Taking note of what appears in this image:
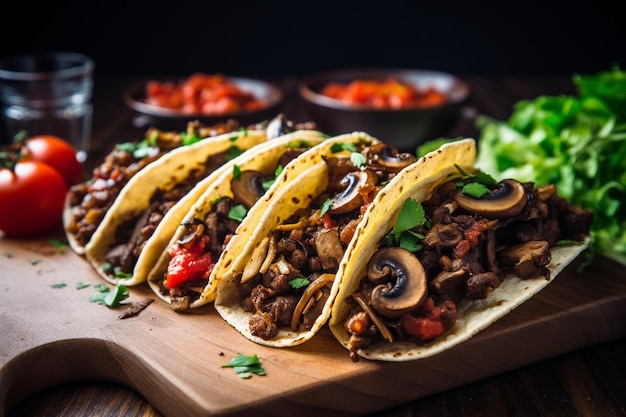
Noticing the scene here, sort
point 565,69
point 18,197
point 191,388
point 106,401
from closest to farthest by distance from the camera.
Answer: point 191,388 → point 106,401 → point 18,197 → point 565,69

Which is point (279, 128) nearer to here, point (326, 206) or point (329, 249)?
point (326, 206)

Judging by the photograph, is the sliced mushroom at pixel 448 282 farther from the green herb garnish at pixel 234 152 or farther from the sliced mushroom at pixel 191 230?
the green herb garnish at pixel 234 152

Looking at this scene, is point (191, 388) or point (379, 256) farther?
point (379, 256)

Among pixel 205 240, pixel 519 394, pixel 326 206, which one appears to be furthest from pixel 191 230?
pixel 519 394

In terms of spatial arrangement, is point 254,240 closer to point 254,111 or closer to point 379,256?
point 379,256

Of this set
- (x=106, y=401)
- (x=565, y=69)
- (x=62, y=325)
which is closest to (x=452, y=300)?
(x=106, y=401)

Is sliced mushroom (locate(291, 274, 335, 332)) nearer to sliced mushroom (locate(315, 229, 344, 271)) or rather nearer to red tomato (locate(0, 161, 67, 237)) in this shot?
sliced mushroom (locate(315, 229, 344, 271))

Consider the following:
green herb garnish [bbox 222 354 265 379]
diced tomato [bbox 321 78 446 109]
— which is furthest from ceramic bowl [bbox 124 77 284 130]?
green herb garnish [bbox 222 354 265 379]
